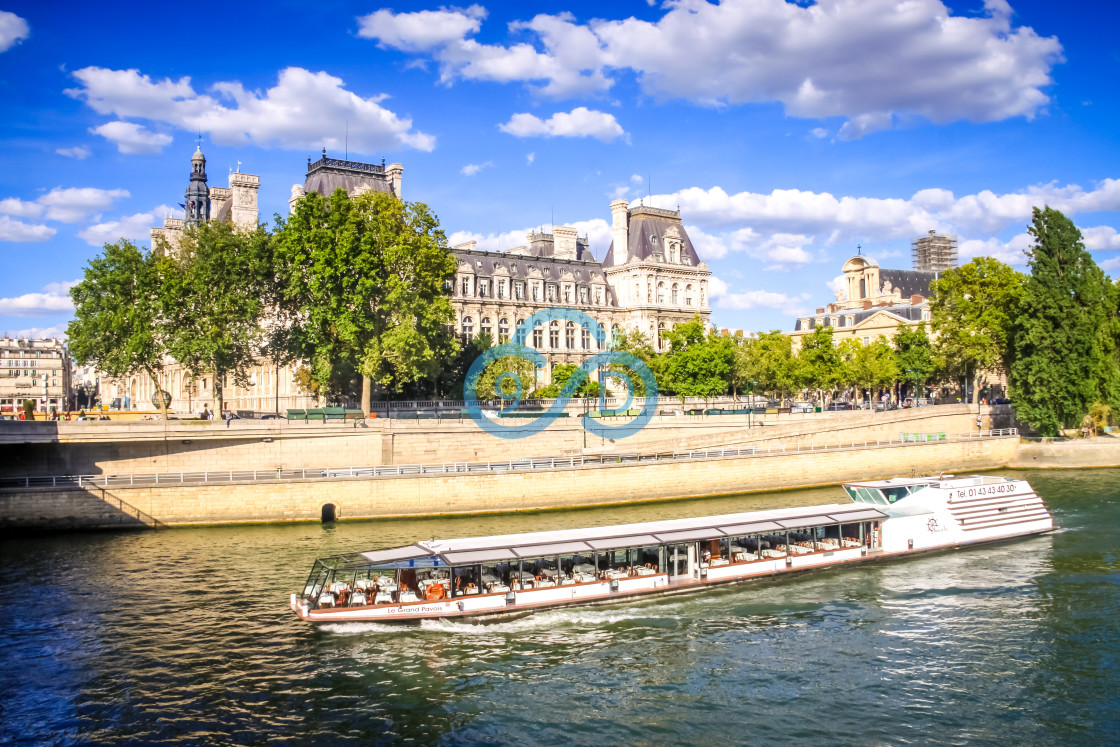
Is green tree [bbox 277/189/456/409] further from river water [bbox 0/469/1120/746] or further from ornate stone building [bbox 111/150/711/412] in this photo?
river water [bbox 0/469/1120/746]

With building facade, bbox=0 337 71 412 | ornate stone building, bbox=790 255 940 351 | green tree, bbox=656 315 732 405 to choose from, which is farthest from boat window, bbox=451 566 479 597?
building facade, bbox=0 337 71 412

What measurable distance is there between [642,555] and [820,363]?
61.9 metres

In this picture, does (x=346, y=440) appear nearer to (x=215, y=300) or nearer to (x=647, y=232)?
(x=215, y=300)

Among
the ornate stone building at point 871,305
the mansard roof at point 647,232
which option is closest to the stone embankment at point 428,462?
the mansard roof at point 647,232

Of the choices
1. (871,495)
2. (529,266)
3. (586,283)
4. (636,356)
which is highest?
(529,266)

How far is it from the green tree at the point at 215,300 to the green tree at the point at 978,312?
190 ft

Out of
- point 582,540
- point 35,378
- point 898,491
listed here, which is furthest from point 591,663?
point 35,378

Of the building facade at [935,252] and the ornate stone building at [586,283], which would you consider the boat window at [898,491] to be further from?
the building facade at [935,252]

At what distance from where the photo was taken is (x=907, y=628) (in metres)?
28.7

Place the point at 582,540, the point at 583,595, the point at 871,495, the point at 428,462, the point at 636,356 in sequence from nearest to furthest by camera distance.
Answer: the point at 583,595 → the point at 582,540 → the point at 871,495 → the point at 428,462 → the point at 636,356

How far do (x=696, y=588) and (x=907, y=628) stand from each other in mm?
7716

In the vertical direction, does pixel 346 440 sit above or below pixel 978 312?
below

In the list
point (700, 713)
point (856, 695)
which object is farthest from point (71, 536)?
point (856, 695)

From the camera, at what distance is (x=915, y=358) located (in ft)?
301
